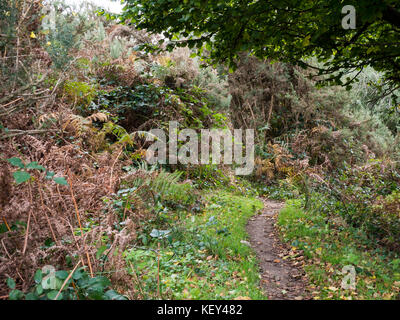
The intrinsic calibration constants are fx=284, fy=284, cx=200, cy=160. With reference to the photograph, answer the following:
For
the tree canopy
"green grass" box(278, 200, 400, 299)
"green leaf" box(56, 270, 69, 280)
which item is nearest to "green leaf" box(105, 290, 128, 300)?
"green leaf" box(56, 270, 69, 280)

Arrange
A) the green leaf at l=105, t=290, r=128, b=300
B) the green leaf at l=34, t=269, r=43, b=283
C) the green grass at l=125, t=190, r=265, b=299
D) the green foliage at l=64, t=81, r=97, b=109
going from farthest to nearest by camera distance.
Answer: the green foliage at l=64, t=81, r=97, b=109, the green grass at l=125, t=190, r=265, b=299, the green leaf at l=105, t=290, r=128, b=300, the green leaf at l=34, t=269, r=43, b=283

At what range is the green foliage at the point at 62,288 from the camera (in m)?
2.19

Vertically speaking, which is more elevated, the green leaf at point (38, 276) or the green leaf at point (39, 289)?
the green leaf at point (38, 276)

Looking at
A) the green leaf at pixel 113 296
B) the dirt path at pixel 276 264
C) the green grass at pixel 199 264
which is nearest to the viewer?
the green leaf at pixel 113 296

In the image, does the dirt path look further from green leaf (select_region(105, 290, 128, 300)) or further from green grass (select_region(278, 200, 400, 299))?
green leaf (select_region(105, 290, 128, 300))

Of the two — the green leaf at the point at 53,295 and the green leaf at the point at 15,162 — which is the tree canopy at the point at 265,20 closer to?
the green leaf at the point at 15,162

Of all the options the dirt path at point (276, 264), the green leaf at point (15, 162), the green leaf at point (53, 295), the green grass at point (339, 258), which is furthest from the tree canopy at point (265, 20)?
the dirt path at point (276, 264)

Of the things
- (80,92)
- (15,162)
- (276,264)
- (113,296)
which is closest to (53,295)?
(113,296)

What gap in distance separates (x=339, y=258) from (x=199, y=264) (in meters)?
2.22

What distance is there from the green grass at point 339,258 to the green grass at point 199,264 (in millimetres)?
930

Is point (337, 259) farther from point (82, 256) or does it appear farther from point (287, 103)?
point (287, 103)

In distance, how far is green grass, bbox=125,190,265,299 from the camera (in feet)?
11.1

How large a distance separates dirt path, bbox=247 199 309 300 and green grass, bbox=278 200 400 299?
0.59 feet

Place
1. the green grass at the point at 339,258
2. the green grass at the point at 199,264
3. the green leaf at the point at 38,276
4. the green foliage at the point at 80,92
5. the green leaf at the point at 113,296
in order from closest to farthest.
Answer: the green leaf at the point at 38,276, the green leaf at the point at 113,296, the green grass at the point at 199,264, the green grass at the point at 339,258, the green foliage at the point at 80,92
